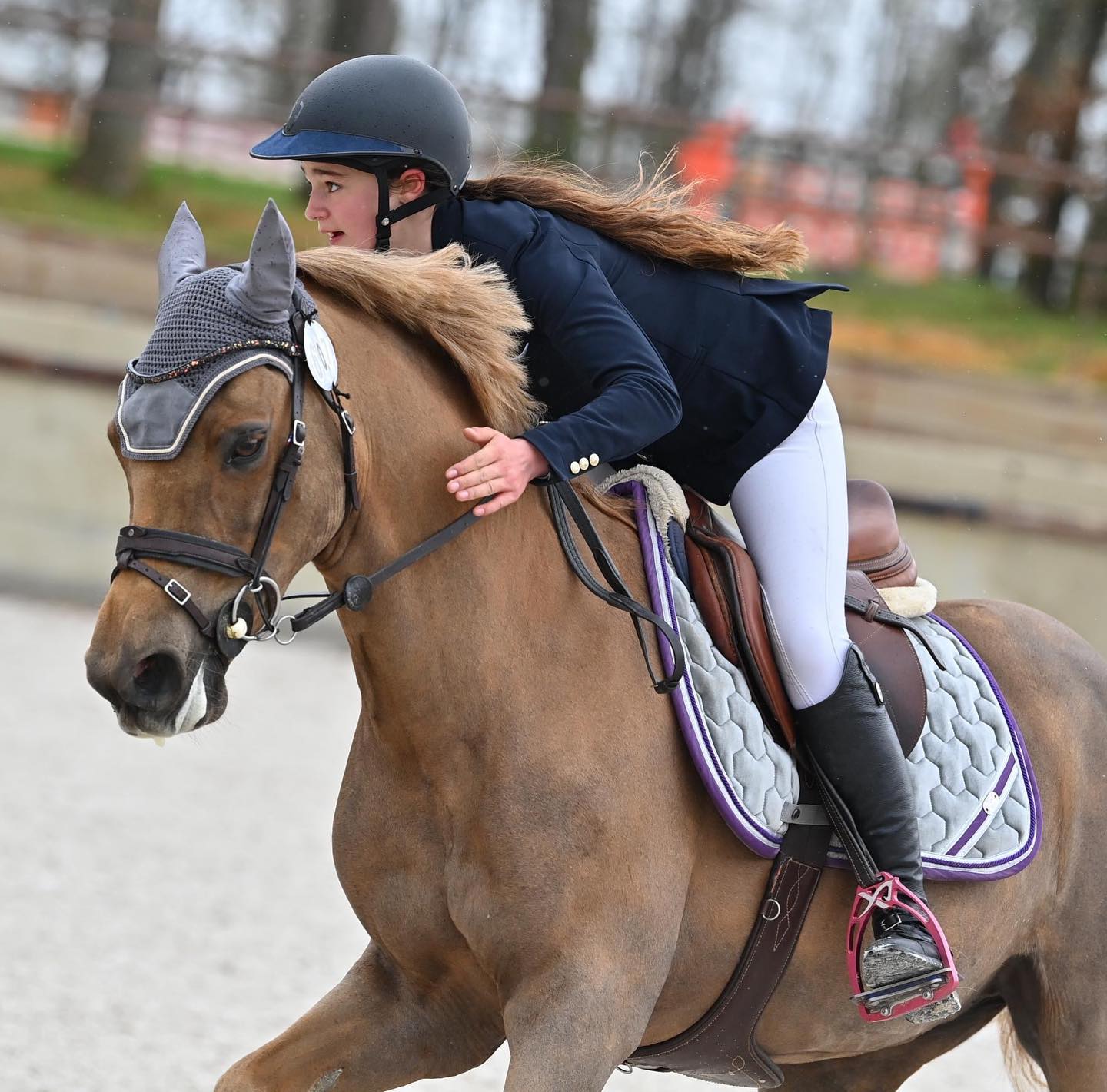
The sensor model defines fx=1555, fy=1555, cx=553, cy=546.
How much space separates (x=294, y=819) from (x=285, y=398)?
493 centimetres

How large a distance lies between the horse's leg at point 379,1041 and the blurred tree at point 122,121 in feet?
43.1

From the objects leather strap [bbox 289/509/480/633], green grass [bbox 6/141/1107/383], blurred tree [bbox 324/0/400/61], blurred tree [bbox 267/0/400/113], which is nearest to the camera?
leather strap [bbox 289/509/480/633]

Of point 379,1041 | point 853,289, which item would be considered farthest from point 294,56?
point 379,1041

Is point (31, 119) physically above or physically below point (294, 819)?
above

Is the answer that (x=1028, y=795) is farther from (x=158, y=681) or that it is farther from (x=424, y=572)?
(x=158, y=681)

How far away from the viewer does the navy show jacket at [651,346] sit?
2.78 metres

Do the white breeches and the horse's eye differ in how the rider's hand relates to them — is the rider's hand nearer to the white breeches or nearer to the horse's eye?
the horse's eye

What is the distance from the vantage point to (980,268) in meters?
18.8

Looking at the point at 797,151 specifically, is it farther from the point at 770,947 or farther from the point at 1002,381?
the point at 770,947

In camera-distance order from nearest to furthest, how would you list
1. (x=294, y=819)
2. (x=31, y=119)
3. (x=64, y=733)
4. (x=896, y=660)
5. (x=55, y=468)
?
(x=896, y=660)
(x=294, y=819)
(x=64, y=733)
(x=55, y=468)
(x=31, y=119)

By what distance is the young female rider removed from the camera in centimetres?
291

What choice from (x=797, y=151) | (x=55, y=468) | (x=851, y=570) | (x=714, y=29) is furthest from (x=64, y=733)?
(x=714, y=29)

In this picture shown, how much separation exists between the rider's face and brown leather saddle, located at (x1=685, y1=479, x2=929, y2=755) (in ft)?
2.88

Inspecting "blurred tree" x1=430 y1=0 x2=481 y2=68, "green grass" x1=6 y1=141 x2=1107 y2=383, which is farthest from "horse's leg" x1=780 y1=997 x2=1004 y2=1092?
"blurred tree" x1=430 y1=0 x2=481 y2=68
